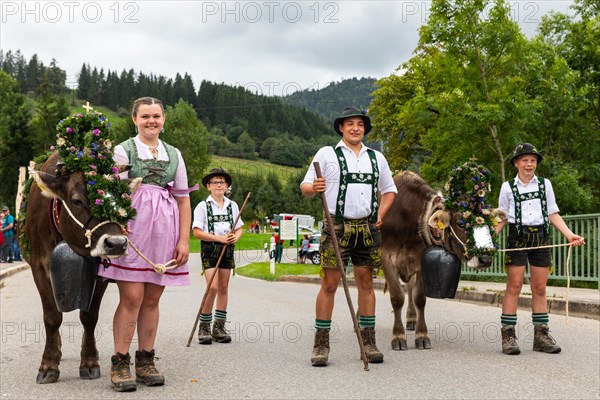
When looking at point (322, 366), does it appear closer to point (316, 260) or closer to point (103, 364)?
point (103, 364)

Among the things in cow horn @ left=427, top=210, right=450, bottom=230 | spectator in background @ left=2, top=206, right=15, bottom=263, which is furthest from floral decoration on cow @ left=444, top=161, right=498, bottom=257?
spectator in background @ left=2, top=206, right=15, bottom=263

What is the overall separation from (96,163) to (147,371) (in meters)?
1.71

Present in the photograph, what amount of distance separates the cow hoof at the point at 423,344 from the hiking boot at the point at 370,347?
3.12 ft

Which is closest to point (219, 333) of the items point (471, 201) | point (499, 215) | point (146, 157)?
point (146, 157)

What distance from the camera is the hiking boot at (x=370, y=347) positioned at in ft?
20.0

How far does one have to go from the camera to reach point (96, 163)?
4645 mm

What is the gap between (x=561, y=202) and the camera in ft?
60.6

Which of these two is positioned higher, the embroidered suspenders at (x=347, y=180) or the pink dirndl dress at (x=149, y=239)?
the embroidered suspenders at (x=347, y=180)

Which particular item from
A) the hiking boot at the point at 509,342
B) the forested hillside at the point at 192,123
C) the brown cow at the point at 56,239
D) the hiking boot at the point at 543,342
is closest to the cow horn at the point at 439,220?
the hiking boot at the point at 509,342

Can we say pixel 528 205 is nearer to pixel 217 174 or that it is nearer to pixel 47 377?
A: pixel 217 174

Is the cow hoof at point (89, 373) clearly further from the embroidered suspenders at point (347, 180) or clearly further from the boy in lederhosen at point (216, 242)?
the embroidered suspenders at point (347, 180)

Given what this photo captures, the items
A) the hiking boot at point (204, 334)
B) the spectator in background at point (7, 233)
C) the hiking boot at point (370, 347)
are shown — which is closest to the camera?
the hiking boot at point (370, 347)

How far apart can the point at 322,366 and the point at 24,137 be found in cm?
6601

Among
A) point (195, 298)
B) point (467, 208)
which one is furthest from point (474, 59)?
point (467, 208)
